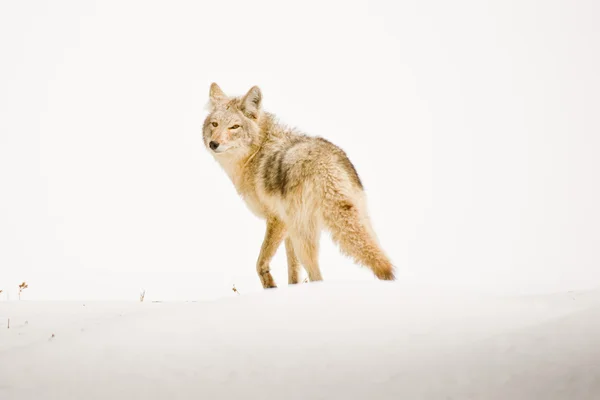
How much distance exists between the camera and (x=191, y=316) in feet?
14.9

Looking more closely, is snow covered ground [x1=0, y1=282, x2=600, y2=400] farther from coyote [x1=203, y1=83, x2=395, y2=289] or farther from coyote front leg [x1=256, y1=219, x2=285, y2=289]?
coyote front leg [x1=256, y1=219, x2=285, y2=289]

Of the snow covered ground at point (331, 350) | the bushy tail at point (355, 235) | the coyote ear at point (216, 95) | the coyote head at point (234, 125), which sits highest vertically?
the coyote ear at point (216, 95)

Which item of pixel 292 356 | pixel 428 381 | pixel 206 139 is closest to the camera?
pixel 428 381

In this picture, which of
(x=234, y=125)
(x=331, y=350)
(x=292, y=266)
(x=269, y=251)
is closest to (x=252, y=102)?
(x=234, y=125)

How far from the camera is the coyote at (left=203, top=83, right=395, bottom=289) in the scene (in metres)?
5.83

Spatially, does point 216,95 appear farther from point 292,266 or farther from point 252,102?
point 292,266

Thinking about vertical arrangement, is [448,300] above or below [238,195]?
below

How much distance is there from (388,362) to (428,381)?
0.32 meters

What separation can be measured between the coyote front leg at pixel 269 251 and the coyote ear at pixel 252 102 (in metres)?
1.43

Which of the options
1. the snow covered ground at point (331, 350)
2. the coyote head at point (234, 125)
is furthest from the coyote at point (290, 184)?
the snow covered ground at point (331, 350)

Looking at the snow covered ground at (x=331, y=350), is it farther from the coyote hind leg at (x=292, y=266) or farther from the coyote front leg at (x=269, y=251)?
the coyote hind leg at (x=292, y=266)

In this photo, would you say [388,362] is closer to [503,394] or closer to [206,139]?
[503,394]

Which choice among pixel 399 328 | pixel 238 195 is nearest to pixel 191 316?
pixel 399 328

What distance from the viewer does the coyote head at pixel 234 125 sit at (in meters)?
6.84
